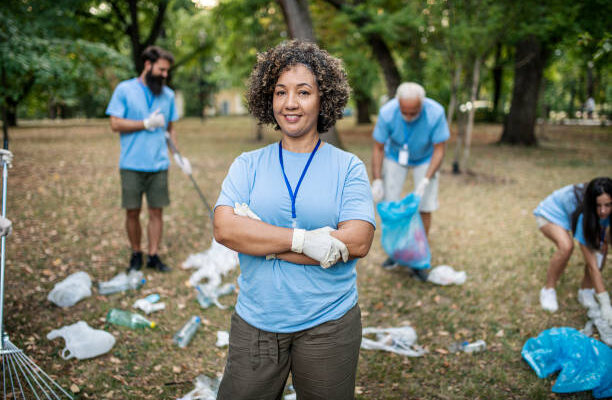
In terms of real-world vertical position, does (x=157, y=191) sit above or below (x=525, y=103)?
below

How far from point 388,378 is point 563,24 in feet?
26.7

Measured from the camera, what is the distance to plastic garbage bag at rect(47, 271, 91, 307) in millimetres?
3617

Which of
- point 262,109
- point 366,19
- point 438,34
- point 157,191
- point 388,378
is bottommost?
point 388,378

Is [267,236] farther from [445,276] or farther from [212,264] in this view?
[445,276]

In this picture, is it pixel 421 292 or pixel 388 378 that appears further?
pixel 421 292

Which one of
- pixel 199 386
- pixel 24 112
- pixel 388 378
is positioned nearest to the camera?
pixel 199 386

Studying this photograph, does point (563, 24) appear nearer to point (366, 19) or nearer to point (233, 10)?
point (366, 19)

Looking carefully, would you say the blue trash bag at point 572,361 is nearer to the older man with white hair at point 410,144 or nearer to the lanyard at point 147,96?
the older man with white hair at point 410,144

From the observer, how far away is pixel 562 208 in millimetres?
3537

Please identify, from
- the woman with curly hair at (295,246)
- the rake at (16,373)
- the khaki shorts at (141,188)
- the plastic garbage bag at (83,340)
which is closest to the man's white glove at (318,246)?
the woman with curly hair at (295,246)

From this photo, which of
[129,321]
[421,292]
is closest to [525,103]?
[421,292]

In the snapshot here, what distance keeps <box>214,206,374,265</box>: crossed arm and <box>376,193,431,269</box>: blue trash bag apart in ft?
7.62

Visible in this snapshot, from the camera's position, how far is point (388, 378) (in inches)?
116

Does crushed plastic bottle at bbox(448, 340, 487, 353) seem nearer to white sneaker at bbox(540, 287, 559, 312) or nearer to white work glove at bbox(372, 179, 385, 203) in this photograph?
white sneaker at bbox(540, 287, 559, 312)
